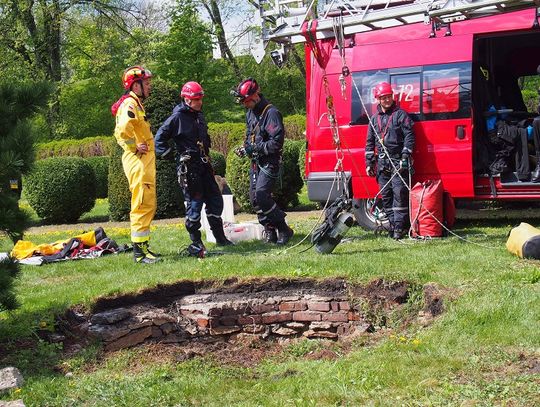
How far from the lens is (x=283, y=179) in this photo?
15.9 m

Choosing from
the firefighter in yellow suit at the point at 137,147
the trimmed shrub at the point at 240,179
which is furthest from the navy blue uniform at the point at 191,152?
the trimmed shrub at the point at 240,179

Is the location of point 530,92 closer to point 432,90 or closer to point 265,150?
point 432,90

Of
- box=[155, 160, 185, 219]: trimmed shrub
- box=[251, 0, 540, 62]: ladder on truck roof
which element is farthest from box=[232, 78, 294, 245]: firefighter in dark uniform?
box=[155, 160, 185, 219]: trimmed shrub

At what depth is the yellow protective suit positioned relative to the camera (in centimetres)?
873

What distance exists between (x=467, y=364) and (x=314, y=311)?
249 cm

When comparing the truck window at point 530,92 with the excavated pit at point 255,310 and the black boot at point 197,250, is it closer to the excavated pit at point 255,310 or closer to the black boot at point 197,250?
the excavated pit at point 255,310

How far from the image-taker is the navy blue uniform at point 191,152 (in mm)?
9453

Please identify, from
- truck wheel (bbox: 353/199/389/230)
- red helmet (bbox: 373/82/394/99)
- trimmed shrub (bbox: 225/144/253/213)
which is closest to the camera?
red helmet (bbox: 373/82/394/99)

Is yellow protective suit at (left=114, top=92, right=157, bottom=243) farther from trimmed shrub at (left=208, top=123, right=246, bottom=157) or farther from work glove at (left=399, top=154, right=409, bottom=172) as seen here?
trimmed shrub at (left=208, top=123, right=246, bottom=157)

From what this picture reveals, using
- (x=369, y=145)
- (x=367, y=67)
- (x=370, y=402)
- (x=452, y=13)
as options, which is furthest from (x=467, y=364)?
(x=367, y=67)

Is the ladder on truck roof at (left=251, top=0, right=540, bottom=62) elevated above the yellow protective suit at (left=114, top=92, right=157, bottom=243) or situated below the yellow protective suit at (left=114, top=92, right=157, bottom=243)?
above

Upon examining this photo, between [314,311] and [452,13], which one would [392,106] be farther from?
[314,311]

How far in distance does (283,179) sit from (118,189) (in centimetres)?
356

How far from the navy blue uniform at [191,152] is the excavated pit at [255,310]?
1.83m
